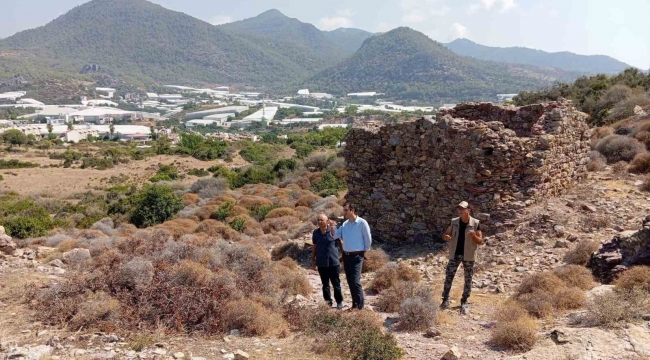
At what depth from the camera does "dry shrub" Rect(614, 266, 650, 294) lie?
6.38m

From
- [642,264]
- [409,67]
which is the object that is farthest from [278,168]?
[409,67]

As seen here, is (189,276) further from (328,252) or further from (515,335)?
(515,335)

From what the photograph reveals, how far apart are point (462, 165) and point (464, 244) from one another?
3.60m

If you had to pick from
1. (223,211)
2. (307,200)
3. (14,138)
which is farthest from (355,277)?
(14,138)

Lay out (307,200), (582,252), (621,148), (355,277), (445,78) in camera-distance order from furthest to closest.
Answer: (445,78), (307,200), (621,148), (582,252), (355,277)

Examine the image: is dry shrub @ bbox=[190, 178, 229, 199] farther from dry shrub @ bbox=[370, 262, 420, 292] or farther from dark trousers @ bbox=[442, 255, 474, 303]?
dark trousers @ bbox=[442, 255, 474, 303]

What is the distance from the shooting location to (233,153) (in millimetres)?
51500

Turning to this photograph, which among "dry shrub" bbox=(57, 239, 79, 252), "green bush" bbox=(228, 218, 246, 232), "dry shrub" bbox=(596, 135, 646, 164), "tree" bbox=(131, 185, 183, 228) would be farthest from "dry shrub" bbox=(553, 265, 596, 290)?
"tree" bbox=(131, 185, 183, 228)

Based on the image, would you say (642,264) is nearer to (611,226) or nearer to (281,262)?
(611,226)

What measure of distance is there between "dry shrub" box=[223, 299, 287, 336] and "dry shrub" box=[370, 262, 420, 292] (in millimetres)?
2549

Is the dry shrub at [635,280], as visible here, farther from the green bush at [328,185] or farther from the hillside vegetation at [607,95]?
the hillside vegetation at [607,95]

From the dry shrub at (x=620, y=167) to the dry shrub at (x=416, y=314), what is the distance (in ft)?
30.4

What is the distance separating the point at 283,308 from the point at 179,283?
1.56 meters

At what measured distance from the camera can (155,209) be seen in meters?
20.1
